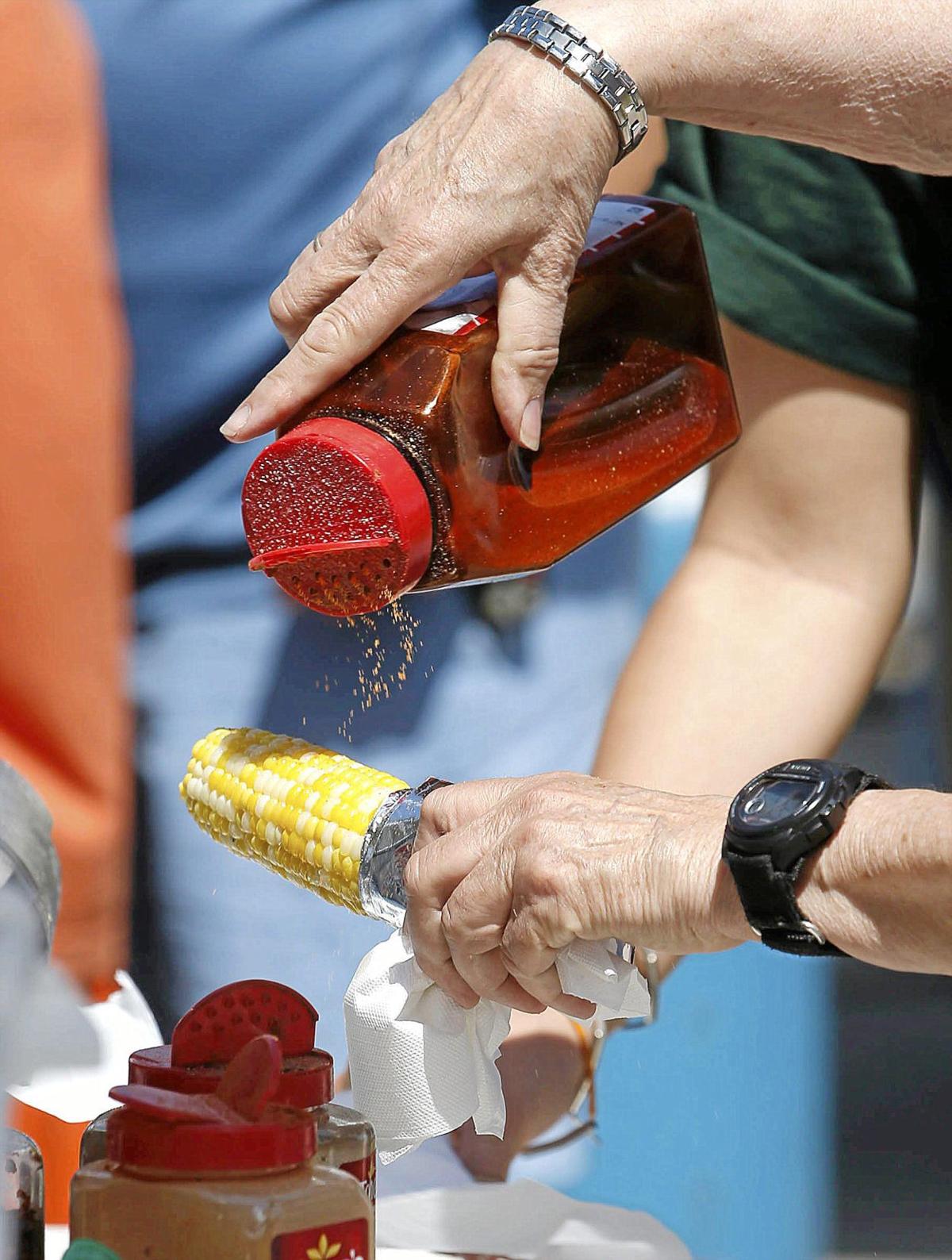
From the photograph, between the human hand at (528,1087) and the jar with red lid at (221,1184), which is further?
the human hand at (528,1087)

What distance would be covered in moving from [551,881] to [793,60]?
0.59 metres

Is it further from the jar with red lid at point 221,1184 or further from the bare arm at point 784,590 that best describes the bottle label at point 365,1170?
the bare arm at point 784,590

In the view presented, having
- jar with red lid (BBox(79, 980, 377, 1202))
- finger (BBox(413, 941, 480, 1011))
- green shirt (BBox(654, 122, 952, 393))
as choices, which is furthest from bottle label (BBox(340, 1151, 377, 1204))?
green shirt (BBox(654, 122, 952, 393))

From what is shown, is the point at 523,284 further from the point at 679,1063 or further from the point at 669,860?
the point at 679,1063

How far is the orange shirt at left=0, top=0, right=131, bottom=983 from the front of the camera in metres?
1.26

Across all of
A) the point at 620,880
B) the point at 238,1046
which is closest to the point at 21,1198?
the point at 238,1046

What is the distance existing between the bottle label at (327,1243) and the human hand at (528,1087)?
2.23 ft

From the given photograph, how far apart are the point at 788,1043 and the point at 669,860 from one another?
35.8 inches

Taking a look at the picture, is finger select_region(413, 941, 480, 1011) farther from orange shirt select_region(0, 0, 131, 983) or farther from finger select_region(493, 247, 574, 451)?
orange shirt select_region(0, 0, 131, 983)

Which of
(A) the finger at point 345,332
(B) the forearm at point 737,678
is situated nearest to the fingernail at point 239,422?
(A) the finger at point 345,332

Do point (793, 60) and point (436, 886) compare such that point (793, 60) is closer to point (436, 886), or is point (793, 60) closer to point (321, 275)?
point (321, 275)

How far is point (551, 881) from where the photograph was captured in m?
0.77

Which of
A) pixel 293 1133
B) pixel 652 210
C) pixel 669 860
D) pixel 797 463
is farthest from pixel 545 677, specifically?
pixel 293 1133

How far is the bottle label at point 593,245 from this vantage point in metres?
0.89
